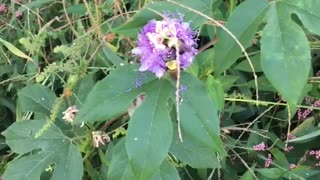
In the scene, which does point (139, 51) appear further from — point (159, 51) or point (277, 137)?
point (277, 137)

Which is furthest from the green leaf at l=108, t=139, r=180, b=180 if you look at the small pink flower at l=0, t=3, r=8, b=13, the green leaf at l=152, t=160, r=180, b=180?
the small pink flower at l=0, t=3, r=8, b=13

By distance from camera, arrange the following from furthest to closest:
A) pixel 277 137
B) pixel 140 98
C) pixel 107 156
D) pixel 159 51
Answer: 1. pixel 277 137
2. pixel 107 156
3. pixel 140 98
4. pixel 159 51

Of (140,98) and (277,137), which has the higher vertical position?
(140,98)

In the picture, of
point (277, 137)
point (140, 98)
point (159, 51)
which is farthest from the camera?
point (277, 137)

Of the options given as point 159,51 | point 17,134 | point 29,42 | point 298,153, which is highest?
point 159,51

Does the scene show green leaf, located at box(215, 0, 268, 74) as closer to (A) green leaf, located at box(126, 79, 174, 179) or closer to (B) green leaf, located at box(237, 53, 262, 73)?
(A) green leaf, located at box(126, 79, 174, 179)

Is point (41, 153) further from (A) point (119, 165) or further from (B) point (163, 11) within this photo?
(B) point (163, 11)

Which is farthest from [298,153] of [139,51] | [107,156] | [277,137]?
[139,51]

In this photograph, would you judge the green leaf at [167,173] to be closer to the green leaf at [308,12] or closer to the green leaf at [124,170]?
the green leaf at [124,170]

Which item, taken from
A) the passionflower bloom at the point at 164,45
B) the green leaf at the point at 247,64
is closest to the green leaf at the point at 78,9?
the green leaf at the point at 247,64
